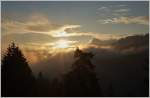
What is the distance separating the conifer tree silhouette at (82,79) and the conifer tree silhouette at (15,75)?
4442 mm

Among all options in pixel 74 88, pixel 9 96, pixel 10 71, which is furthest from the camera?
pixel 74 88

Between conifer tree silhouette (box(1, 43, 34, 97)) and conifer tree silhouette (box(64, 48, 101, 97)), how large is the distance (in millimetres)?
4442

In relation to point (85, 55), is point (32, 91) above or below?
below

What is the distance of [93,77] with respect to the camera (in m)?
38.1

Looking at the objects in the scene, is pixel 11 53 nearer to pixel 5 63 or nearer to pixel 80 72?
pixel 5 63

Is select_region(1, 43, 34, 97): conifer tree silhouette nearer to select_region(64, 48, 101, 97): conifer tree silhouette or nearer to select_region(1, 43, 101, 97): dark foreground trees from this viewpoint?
select_region(1, 43, 101, 97): dark foreground trees

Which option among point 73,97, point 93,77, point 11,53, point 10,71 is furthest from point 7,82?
point 93,77

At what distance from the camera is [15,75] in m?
34.7

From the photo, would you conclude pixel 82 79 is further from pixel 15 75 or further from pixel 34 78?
pixel 15 75

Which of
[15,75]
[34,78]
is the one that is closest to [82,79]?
[34,78]

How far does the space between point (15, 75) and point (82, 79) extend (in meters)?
7.53

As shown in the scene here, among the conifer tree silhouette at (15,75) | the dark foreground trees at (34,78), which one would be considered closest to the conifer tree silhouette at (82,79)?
the dark foreground trees at (34,78)

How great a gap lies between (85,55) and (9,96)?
1081cm

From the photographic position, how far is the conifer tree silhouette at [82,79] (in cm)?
3709
